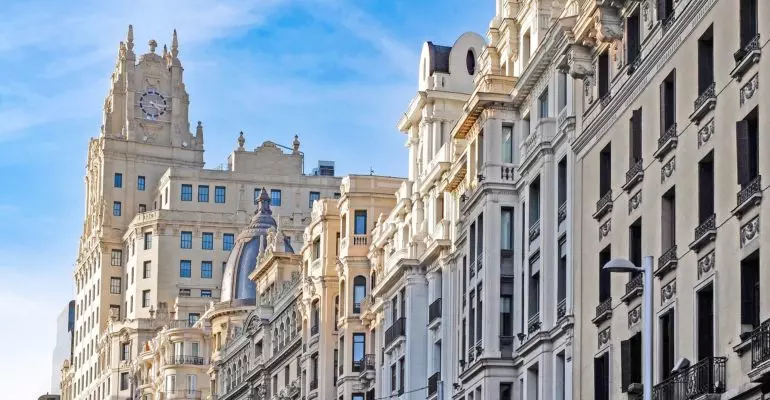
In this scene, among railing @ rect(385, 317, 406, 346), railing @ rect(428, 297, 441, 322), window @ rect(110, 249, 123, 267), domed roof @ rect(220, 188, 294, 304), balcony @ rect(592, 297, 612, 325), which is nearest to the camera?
balcony @ rect(592, 297, 612, 325)

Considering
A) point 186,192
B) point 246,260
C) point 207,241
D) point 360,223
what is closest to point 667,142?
point 360,223

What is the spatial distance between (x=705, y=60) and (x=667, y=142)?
102 inches

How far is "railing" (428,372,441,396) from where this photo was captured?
77.8 meters

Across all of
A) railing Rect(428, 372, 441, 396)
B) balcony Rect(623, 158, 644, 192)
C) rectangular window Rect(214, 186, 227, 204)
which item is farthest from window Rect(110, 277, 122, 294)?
balcony Rect(623, 158, 644, 192)

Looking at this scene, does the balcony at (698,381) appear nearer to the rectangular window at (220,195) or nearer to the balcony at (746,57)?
the balcony at (746,57)

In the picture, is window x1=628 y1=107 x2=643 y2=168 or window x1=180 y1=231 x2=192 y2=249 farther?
window x1=180 y1=231 x2=192 y2=249

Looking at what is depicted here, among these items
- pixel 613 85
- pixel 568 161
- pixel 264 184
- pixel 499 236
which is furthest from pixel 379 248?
pixel 264 184

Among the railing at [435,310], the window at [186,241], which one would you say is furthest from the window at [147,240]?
the railing at [435,310]

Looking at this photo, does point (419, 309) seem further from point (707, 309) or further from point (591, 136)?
point (707, 309)

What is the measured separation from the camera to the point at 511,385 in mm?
66125

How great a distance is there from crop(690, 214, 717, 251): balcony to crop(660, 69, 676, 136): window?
4.50 m

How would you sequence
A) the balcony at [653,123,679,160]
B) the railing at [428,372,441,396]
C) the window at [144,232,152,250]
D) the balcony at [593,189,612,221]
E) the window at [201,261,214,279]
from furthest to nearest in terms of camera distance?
the window at [144,232,152,250], the window at [201,261,214,279], the railing at [428,372,441,396], the balcony at [593,189,612,221], the balcony at [653,123,679,160]

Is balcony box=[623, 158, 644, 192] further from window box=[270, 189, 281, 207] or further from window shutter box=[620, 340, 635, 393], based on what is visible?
window box=[270, 189, 281, 207]

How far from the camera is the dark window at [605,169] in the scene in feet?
182
